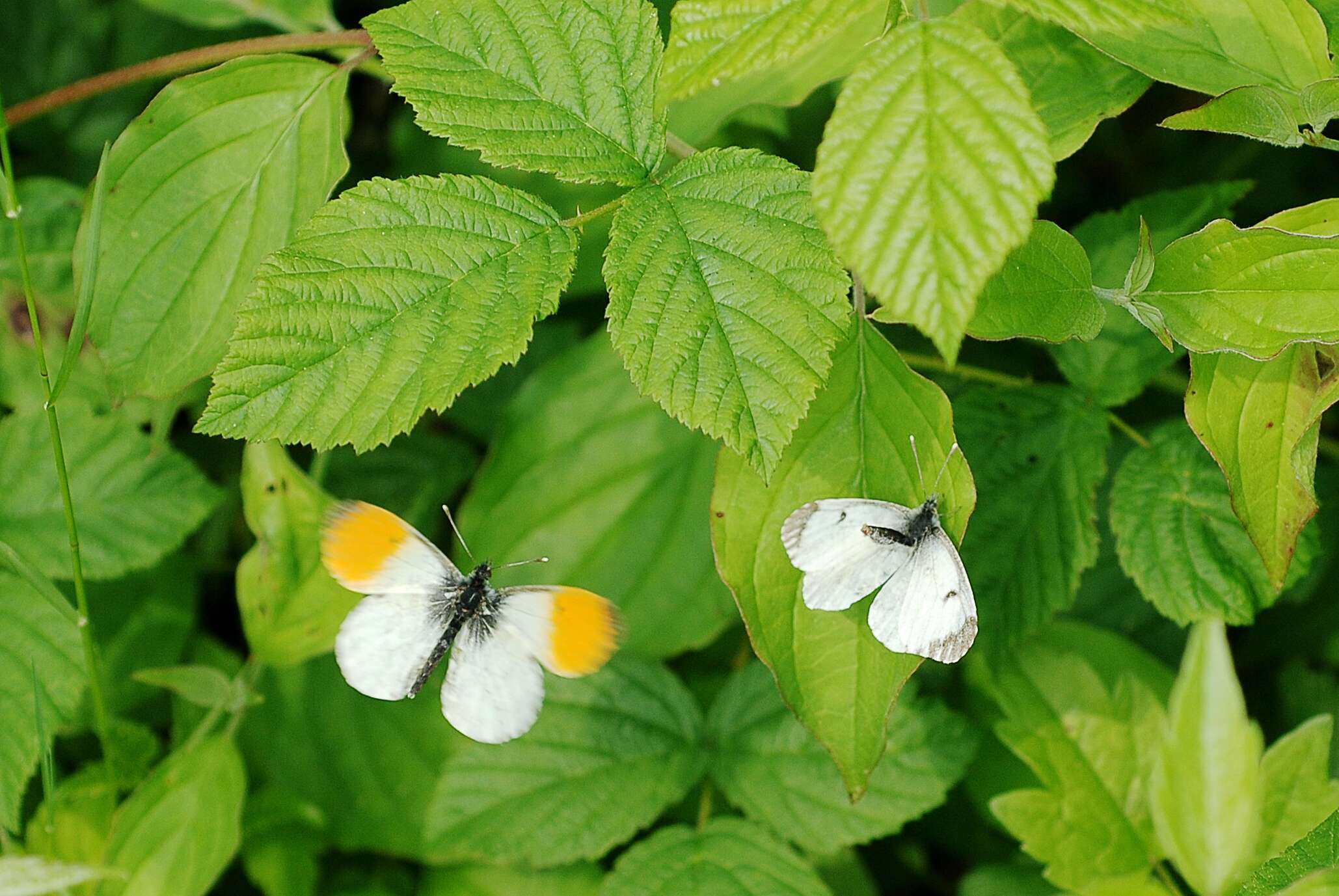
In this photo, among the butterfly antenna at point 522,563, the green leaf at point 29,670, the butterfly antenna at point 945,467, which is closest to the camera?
the butterfly antenna at point 945,467

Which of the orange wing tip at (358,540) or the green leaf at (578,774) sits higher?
the orange wing tip at (358,540)

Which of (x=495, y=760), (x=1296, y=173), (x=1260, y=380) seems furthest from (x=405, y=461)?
(x=1296, y=173)

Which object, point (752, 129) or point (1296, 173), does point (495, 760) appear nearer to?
point (752, 129)

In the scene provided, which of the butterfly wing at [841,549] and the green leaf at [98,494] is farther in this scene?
the green leaf at [98,494]

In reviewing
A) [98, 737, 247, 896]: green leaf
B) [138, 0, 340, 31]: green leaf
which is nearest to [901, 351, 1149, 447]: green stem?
[138, 0, 340, 31]: green leaf

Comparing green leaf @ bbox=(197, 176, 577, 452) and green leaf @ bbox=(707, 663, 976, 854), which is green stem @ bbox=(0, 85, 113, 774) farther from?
green leaf @ bbox=(707, 663, 976, 854)

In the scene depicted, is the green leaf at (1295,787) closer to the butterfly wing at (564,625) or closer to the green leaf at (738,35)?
the butterfly wing at (564,625)

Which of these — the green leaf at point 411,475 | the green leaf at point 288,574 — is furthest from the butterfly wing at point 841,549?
the green leaf at point 411,475
